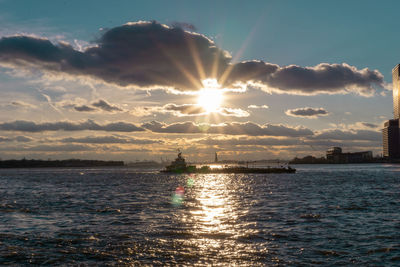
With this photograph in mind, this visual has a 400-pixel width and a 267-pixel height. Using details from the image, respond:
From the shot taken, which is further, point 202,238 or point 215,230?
point 215,230

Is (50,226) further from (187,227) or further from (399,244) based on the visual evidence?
(399,244)

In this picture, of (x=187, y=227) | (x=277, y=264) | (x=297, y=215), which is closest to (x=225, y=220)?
(x=187, y=227)

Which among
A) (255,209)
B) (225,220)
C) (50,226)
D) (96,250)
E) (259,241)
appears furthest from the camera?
(255,209)

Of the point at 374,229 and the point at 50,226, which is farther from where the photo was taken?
the point at 50,226

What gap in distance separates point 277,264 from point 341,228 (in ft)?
47.3

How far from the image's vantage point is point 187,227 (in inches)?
1384

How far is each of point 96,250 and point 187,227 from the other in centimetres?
1096

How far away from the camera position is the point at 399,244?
27297 mm

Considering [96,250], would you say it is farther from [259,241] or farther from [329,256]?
[329,256]

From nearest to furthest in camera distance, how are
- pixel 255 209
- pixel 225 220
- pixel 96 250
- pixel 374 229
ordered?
pixel 96 250, pixel 374 229, pixel 225 220, pixel 255 209

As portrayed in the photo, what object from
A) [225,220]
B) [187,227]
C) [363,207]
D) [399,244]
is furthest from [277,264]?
[363,207]

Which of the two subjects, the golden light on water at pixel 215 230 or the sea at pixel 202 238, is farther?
the golden light on water at pixel 215 230

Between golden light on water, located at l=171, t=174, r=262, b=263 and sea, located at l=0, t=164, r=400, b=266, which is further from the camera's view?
golden light on water, located at l=171, t=174, r=262, b=263

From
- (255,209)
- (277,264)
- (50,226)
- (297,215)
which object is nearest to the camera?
(277,264)
